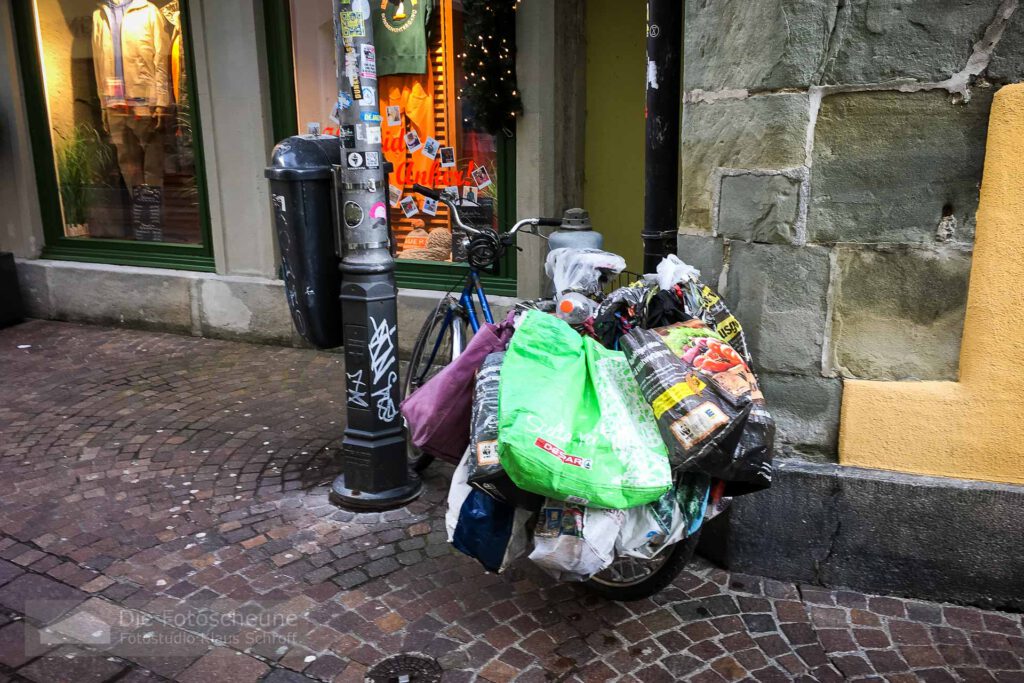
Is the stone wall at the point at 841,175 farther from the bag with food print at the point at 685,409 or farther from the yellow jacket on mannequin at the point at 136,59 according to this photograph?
the yellow jacket on mannequin at the point at 136,59

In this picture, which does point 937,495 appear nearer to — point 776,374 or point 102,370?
point 776,374

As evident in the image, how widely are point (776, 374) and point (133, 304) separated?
20.2 ft

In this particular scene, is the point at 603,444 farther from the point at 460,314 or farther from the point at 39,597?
the point at 39,597

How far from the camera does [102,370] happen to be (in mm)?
6543

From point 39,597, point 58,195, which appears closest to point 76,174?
point 58,195

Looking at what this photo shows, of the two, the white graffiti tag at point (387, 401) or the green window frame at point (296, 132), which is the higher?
the green window frame at point (296, 132)

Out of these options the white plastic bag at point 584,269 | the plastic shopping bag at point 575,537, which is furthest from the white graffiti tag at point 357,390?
the plastic shopping bag at point 575,537

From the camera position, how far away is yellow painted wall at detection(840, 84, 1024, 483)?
303 cm

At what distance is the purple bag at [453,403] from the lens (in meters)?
3.25

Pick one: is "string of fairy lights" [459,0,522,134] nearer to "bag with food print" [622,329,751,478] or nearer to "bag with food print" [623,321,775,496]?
"bag with food print" [623,321,775,496]

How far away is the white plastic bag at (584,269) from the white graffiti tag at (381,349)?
895 mm

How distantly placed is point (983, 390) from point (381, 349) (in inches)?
100

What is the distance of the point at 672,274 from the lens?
3268mm

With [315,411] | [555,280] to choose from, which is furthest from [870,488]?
[315,411]
